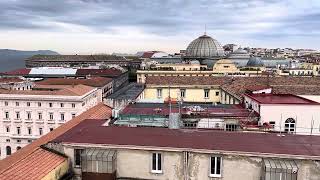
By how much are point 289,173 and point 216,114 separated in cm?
1017

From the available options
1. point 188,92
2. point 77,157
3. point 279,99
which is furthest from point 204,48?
point 77,157

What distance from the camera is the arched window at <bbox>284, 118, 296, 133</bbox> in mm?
27531

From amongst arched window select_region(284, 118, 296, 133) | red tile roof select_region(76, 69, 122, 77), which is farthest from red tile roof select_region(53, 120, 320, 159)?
red tile roof select_region(76, 69, 122, 77)

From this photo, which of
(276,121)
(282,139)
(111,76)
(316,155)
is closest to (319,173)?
(316,155)

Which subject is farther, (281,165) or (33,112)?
(33,112)

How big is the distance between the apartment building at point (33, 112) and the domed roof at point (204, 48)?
54.0 m

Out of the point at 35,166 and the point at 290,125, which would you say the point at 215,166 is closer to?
the point at 35,166

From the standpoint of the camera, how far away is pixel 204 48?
10831cm

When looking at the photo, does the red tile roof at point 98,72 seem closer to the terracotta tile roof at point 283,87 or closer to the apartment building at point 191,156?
the terracotta tile roof at point 283,87

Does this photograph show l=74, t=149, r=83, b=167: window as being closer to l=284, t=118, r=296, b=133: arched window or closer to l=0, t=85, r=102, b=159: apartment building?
l=284, t=118, r=296, b=133: arched window

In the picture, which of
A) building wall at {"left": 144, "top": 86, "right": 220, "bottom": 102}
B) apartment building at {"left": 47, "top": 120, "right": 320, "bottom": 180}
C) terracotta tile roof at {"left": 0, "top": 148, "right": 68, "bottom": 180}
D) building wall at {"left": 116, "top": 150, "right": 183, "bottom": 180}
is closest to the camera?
terracotta tile roof at {"left": 0, "top": 148, "right": 68, "bottom": 180}

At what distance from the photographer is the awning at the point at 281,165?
1820 centimetres

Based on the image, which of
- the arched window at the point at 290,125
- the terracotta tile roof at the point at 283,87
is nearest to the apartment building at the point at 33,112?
the terracotta tile roof at the point at 283,87

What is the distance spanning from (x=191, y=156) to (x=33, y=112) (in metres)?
46.5
